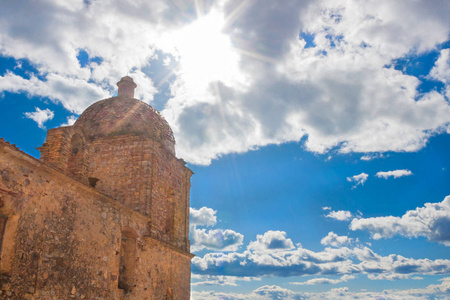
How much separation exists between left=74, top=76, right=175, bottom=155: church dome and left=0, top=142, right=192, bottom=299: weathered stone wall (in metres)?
3.89

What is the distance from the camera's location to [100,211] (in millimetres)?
9422

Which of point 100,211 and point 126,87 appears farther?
point 126,87

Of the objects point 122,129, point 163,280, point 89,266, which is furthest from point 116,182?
point 89,266

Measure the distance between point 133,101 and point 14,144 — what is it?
27.3 ft

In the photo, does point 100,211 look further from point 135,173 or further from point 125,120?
point 125,120

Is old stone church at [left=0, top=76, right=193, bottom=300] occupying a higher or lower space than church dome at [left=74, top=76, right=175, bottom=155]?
lower

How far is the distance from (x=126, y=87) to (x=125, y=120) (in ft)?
7.66

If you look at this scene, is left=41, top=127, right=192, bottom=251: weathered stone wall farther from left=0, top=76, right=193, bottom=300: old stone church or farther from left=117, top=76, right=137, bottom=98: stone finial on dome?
left=117, top=76, right=137, bottom=98: stone finial on dome

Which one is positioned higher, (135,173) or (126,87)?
(126,87)

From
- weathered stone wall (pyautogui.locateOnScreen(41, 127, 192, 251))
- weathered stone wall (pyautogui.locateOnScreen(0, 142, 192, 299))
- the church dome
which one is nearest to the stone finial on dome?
the church dome

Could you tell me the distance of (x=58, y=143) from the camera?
11047mm

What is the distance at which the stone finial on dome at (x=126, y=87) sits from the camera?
15820 mm

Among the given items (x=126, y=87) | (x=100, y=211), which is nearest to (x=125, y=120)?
(x=126, y=87)

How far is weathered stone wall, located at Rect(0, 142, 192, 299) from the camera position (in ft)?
22.6
